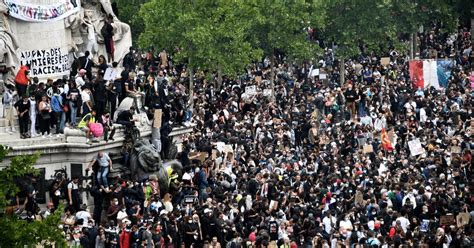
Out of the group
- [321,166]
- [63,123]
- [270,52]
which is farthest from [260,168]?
[270,52]

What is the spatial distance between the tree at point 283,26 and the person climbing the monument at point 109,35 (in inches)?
909

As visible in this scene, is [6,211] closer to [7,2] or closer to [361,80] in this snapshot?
[7,2]

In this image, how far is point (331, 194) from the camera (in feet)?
213

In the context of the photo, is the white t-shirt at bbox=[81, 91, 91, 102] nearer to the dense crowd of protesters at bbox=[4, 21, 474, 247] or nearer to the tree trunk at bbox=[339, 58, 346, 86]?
the dense crowd of protesters at bbox=[4, 21, 474, 247]

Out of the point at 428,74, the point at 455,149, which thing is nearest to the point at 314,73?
the point at 428,74

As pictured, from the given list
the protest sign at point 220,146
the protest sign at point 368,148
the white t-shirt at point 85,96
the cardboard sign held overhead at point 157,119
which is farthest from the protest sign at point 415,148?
the white t-shirt at point 85,96

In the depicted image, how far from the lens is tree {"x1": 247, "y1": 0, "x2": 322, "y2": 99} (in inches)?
3711

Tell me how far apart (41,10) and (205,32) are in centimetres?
2326

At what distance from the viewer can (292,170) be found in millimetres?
69250

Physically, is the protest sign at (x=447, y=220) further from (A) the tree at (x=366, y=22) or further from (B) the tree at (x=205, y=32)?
(A) the tree at (x=366, y=22)

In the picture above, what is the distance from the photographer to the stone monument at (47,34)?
66250 mm

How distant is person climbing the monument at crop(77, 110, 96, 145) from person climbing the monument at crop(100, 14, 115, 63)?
5.79m

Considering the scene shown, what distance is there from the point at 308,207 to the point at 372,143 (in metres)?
12.4

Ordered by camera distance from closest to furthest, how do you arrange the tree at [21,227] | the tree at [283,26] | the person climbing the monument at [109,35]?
the tree at [21,227], the person climbing the monument at [109,35], the tree at [283,26]
